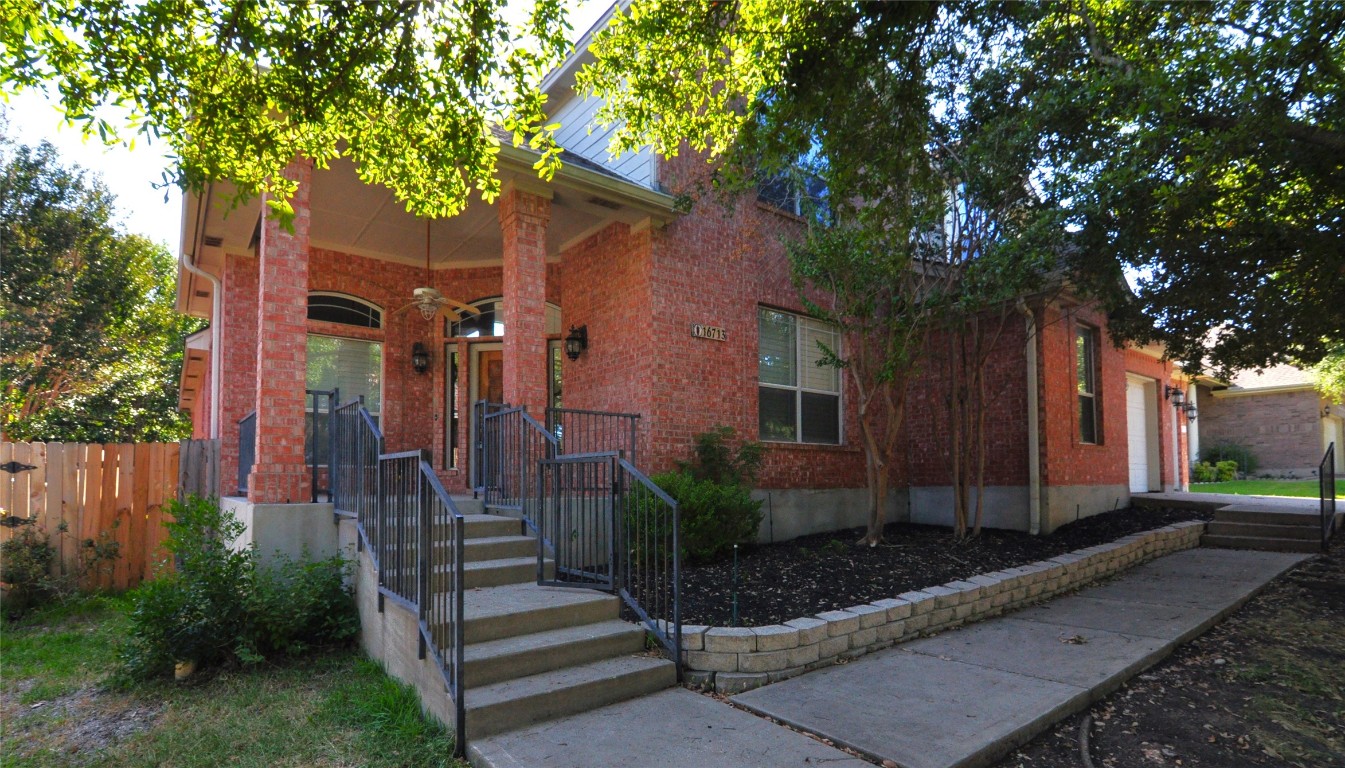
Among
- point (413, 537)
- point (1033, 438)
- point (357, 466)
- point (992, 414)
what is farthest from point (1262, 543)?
point (357, 466)

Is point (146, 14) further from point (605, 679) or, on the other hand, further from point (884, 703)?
point (884, 703)

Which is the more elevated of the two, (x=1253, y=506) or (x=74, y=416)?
(x=74, y=416)

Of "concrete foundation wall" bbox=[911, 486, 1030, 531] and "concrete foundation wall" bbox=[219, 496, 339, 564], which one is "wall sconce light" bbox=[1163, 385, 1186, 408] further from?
"concrete foundation wall" bbox=[219, 496, 339, 564]

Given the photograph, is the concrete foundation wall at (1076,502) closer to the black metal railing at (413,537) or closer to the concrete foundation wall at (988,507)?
the concrete foundation wall at (988,507)

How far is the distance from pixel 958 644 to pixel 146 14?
660cm

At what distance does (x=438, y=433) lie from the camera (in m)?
9.76

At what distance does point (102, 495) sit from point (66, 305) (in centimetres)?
955

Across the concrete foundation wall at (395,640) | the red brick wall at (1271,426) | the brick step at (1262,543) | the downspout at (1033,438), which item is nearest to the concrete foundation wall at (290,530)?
the concrete foundation wall at (395,640)

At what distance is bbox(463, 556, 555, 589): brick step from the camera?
17.3 ft

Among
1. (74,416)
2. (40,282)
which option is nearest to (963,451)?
(40,282)

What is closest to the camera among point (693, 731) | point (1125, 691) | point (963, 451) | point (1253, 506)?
point (693, 731)

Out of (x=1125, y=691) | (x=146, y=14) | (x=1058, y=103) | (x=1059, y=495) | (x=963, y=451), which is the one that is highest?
(x=1058, y=103)

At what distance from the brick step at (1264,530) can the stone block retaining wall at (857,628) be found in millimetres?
3910

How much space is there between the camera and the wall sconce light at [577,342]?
9078 millimetres
